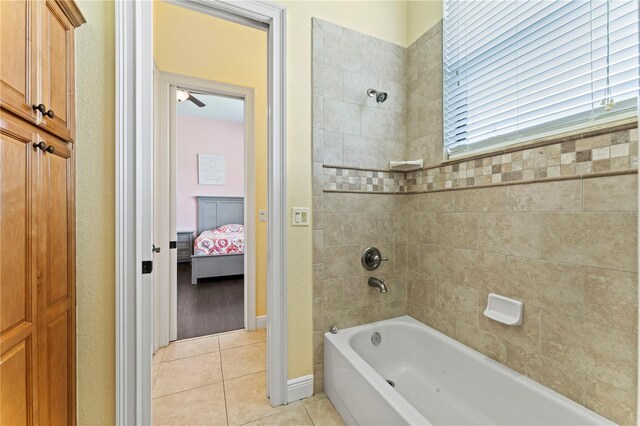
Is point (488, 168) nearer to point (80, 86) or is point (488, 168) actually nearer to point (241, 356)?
point (80, 86)

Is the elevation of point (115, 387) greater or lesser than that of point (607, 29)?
lesser

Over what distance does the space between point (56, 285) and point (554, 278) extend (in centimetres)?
209

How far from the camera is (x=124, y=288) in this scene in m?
1.24

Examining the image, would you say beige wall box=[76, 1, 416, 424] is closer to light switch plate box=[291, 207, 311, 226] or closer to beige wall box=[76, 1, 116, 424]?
beige wall box=[76, 1, 116, 424]

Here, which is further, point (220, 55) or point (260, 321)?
point (260, 321)

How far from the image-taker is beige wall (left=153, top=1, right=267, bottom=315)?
2.15 meters

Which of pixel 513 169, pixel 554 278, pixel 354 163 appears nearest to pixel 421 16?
pixel 354 163

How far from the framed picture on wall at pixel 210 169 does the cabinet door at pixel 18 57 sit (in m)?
4.80

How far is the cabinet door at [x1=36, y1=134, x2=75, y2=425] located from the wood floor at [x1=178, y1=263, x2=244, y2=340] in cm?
142

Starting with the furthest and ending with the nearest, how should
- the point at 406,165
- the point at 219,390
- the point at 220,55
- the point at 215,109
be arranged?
the point at 215,109
the point at 220,55
the point at 406,165
the point at 219,390

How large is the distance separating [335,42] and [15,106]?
160cm

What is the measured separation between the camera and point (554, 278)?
45.9 inches

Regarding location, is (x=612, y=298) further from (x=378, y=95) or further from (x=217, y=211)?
(x=217, y=211)

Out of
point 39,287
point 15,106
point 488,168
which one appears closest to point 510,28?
point 488,168
